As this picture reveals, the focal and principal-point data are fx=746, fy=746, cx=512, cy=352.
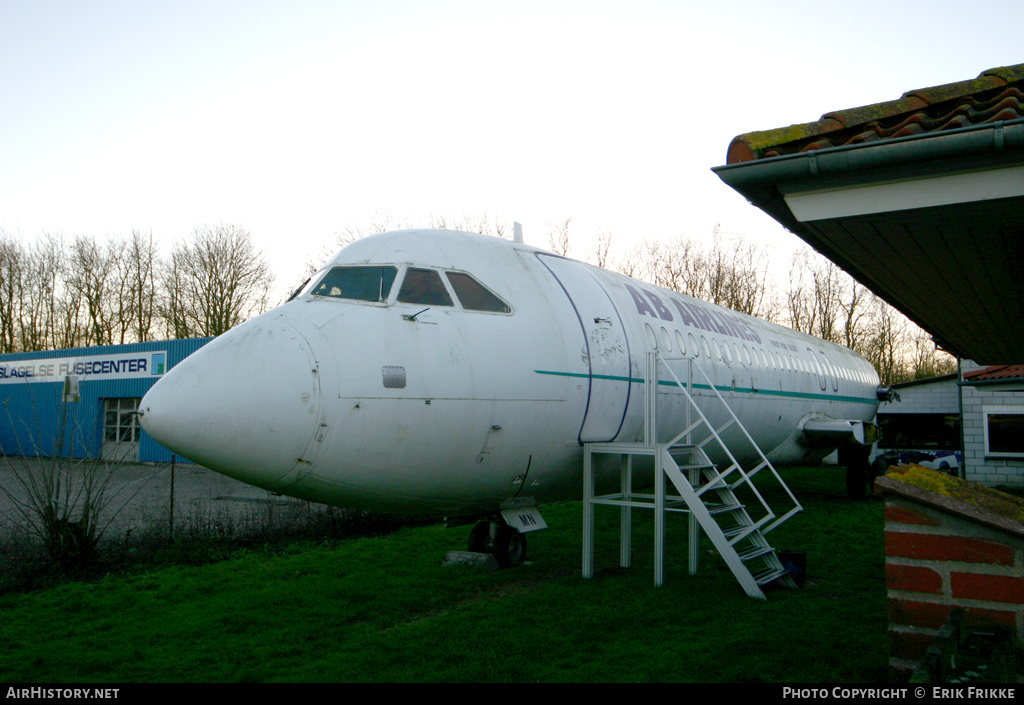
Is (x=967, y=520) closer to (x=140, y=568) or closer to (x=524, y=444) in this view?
(x=524, y=444)

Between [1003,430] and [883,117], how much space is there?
775 inches

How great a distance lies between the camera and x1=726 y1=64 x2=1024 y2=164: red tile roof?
3.88 m

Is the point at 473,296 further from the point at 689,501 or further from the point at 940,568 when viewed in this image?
the point at 940,568

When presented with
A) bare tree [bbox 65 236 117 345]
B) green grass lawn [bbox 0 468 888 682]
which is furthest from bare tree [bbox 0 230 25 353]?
green grass lawn [bbox 0 468 888 682]

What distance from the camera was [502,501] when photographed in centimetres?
773

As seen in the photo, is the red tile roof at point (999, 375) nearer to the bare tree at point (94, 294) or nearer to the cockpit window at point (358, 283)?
the cockpit window at point (358, 283)

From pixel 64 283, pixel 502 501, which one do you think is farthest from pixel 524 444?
pixel 64 283

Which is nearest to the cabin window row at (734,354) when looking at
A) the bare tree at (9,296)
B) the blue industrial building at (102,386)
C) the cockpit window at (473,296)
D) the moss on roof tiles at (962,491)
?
the cockpit window at (473,296)

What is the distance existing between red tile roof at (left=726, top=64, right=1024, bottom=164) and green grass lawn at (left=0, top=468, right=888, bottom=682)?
3616mm

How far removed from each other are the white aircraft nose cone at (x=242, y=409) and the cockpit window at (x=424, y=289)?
1.30 meters

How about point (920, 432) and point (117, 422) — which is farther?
point (920, 432)

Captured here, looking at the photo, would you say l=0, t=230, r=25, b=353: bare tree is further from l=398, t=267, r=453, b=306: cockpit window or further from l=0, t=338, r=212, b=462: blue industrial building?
l=398, t=267, r=453, b=306: cockpit window

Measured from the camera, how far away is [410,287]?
7.11 metres

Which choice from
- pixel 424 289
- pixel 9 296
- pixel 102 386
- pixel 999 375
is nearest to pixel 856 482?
pixel 999 375
